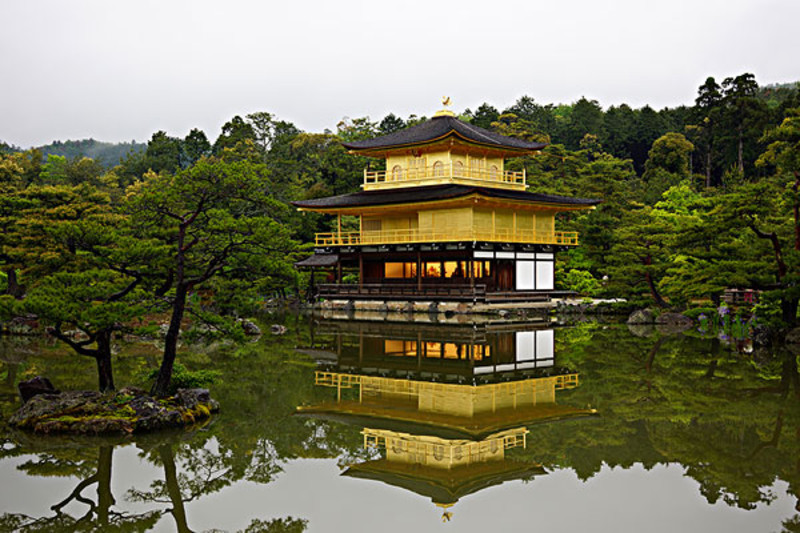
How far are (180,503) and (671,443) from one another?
6.72 metres

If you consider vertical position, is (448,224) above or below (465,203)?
below

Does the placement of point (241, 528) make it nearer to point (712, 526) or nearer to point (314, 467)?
point (314, 467)

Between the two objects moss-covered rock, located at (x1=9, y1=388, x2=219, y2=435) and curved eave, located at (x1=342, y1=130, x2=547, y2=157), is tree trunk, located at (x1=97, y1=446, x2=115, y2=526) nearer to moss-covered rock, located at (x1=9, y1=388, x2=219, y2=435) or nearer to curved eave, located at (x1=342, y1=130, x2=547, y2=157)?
moss-covered rock, located at (x1=9, y1=388, x2=219, y2=435)

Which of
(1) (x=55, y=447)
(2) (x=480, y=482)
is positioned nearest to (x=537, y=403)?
(2) (x=480, y=482)

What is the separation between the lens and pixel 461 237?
35.5m

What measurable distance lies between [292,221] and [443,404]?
124ft

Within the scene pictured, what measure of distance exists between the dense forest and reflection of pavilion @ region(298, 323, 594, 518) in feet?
9.34

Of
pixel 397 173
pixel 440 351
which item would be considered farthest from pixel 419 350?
pixel 397 173

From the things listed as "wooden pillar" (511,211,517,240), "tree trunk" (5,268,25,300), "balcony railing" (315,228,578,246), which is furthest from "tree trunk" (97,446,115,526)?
"wooden pillar" (511,211,517,240)

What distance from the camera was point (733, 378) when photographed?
14.7 m

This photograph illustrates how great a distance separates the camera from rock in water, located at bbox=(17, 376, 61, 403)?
37.3 feet

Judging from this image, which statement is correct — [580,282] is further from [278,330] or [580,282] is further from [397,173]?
[278,330]

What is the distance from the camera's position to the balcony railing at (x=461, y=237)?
35312mm

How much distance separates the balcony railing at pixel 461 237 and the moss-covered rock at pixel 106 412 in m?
24.4
